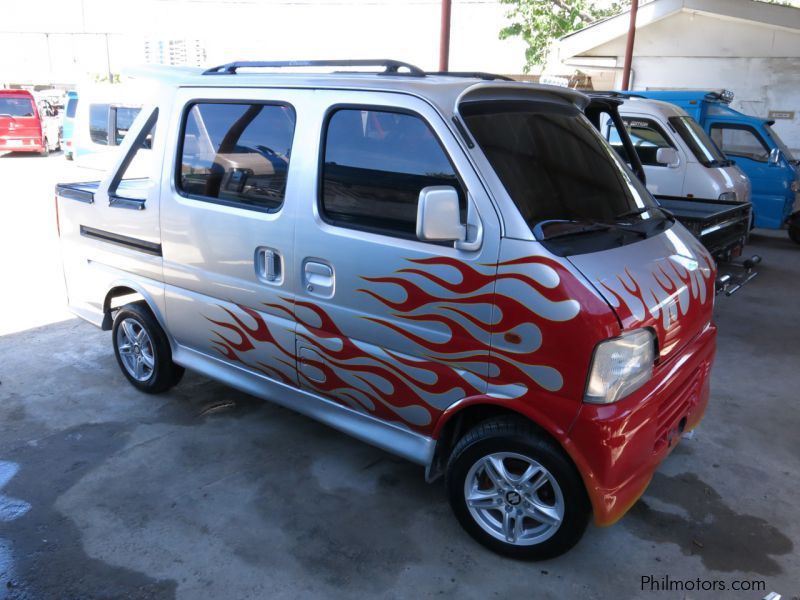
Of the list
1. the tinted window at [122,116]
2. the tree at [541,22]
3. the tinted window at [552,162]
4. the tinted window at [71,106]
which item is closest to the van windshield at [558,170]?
the tinted window at [552,162]

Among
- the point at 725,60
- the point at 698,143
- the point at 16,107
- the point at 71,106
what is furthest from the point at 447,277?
the point at 16,107

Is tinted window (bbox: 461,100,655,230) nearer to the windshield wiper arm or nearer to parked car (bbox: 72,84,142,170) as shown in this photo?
the windshield wiper arm

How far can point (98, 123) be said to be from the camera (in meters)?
10.6

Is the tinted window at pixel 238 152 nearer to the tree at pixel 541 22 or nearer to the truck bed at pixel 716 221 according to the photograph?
the truck bed at pixel 716 221

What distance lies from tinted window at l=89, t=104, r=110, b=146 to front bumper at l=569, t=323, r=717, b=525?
995 centimetres

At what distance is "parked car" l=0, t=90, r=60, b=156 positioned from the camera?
64.0ft

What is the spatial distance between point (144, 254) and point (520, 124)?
2486mm

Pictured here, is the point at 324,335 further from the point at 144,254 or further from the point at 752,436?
the point at 752,436

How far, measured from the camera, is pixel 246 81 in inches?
144

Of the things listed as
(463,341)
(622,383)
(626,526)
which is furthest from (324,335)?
(626,526)

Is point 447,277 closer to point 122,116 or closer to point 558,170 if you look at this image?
point 558,170

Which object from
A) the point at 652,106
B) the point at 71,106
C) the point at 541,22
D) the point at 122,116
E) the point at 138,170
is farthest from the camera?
the point at 541,22

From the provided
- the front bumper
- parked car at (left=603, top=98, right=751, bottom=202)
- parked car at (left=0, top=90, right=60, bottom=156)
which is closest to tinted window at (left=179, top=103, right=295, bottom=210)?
the front bumper

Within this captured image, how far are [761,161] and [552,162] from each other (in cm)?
828
